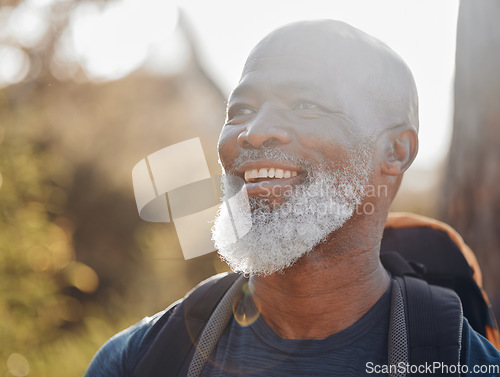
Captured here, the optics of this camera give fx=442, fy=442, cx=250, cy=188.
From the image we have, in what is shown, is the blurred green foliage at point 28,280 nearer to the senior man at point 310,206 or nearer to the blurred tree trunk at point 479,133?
the senior man at point 310,206

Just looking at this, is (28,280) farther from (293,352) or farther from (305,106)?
(305,106)

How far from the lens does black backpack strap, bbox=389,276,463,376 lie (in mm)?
1729

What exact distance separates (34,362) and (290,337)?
4.27 metres

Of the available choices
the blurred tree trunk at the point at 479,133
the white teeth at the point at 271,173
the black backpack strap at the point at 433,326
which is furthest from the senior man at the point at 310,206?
the blurred tree trunk at the point at 479,133

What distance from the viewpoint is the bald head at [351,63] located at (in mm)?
2127

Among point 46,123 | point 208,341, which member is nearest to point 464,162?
point 208,341

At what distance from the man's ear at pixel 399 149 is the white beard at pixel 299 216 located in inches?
7.2

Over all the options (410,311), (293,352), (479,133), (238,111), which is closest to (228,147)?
(238,111)

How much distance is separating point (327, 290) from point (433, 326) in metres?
0.49

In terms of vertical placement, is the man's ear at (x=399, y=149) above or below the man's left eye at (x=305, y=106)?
below

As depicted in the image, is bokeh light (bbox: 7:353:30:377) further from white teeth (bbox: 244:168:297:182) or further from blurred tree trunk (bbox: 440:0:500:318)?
blurred tree trunk (bbox: 440:0:500:318)

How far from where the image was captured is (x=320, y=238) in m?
2.00

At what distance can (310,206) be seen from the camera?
1.98m

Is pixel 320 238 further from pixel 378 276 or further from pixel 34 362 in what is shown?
pixel 34 362
